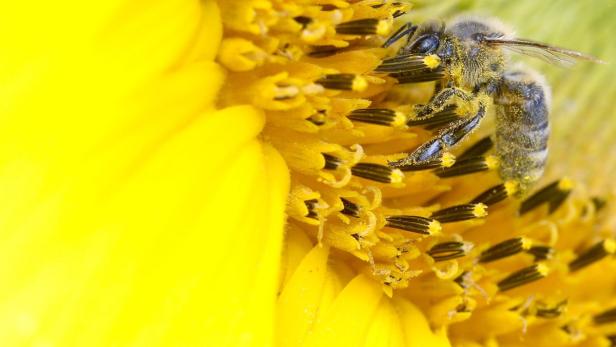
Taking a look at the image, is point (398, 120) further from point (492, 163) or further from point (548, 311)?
point (548, 311)

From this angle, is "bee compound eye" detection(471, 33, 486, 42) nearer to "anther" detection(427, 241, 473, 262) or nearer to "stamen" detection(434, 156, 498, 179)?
"stamen" detection(434, 156, 498, 179)

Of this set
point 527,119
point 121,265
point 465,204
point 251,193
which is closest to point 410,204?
point 465,204

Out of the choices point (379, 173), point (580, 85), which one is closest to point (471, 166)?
point (379, 173)

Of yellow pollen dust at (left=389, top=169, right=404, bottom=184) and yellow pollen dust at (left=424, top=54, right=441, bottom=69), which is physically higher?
yellow pollen dust at (left=424, top=54, right=441, bottom=69)

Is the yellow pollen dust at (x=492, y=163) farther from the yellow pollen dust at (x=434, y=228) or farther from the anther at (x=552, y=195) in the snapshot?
the yellow pollen dust at (x=434, y=228)

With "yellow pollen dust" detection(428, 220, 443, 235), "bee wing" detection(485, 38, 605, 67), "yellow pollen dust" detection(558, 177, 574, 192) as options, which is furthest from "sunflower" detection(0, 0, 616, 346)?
"bee wing" detection(485, 38, 605, 67)

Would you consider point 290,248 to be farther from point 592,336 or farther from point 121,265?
point 592,336

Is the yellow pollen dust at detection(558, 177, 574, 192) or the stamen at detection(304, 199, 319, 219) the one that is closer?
the stamen at detection(304, 199, 319, 219)
